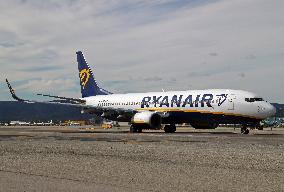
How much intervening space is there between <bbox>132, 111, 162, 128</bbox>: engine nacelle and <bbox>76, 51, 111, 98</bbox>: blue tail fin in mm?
13662

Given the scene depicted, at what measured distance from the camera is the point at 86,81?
2306 inches

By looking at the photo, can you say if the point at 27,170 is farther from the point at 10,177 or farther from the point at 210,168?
the point at 210,168

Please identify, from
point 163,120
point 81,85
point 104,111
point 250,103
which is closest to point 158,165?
point 250,103

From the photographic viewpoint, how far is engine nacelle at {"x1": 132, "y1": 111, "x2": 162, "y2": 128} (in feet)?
142

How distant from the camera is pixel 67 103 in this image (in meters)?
50.2

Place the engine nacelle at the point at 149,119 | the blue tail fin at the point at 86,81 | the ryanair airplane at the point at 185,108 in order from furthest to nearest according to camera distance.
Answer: the blue tail fin at the point at 86,81
the engine nacelle at the point at 149,119
the ryanair airplane at the point at 185,108

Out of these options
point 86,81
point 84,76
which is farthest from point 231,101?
point 84,76

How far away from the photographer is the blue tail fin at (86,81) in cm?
5812

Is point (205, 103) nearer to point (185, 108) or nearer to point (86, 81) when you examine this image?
point (185, 108)

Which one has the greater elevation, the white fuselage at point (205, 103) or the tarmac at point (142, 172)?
the white fuselage at point (205, 103)

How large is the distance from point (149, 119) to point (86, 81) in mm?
17853

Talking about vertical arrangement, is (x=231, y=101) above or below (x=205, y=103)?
above

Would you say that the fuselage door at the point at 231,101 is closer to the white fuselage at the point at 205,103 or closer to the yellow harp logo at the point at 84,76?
the white fuselage at the point at 205,103

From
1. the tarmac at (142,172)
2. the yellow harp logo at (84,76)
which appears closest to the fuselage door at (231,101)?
the tarmac at (142,172)
